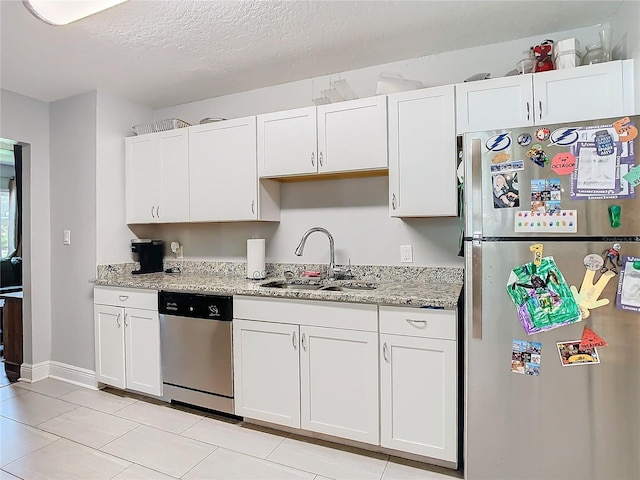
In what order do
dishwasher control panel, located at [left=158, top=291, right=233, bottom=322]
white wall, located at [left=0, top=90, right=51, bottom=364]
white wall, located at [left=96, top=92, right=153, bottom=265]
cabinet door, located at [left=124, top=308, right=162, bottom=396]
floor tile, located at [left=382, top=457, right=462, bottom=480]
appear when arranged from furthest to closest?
1. white wall, located at [left=0, top=90, right=51, bottom=364]
2. white wall, located at [left=96, top=92, right=153, bottom=265]
3. cabinet door, located at [left=124, top=308, right=162, bottom=396]
4. dishwasher control panel, located at [left=158, top=291, right=233, bottom=322]
5. floor tile, located at [left=382, top=457, right=462, bottom=480]

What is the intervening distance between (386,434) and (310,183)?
1.80 metres

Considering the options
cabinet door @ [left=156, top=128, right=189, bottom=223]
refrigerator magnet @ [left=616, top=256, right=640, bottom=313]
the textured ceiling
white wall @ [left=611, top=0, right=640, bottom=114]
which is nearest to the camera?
refrigerator magnet @ [left=616, top=256, right=640, bottom=313]

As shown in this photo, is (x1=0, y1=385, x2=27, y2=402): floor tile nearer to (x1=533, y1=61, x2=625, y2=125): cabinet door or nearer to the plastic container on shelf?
(x1=533, y1=61, x2=625, y2=125): cabinet door

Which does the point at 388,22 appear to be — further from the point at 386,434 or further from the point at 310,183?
the point at 386,434

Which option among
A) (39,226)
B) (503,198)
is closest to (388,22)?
(503,198)

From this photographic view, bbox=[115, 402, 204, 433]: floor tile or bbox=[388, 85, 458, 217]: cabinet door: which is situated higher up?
bbox=[388, 85, 458, 217]: cabinet door

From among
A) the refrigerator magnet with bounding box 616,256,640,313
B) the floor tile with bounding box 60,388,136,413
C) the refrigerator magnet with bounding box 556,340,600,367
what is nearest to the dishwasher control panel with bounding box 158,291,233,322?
the floor tile with bounding box 60,388,136,413

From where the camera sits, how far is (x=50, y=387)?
3.08 meters

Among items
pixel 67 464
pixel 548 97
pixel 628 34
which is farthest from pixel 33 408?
pixel 628 34

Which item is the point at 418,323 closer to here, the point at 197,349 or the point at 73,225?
the point at 197,349

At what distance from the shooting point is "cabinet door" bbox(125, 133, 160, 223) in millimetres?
3111

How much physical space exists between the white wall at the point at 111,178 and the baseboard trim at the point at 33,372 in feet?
3.82

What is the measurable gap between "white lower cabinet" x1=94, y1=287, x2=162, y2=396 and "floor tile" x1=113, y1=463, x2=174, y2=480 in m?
0.75

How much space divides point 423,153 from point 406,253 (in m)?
0.71
